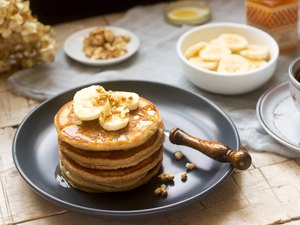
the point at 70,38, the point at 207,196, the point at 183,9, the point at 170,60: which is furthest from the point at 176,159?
the point at 183,9

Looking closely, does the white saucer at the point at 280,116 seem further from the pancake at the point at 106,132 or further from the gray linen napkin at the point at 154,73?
the pancake at the point at 106,132

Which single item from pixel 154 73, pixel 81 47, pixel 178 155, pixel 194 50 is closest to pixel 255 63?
pixel 194 50

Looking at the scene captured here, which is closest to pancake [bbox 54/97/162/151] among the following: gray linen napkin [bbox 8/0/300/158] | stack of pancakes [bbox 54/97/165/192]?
stack of pancakes [bbox 54/97/165/192]

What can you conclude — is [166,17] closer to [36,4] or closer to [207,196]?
[36,4]

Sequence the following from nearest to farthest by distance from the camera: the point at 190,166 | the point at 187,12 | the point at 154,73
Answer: the point at 190,166
the point at 154,73
the point at 187,12

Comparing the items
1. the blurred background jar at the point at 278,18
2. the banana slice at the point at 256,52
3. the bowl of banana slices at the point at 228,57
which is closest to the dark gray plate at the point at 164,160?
the bowl of banana slices at the point at 228,57

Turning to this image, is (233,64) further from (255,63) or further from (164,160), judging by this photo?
(164,160)
